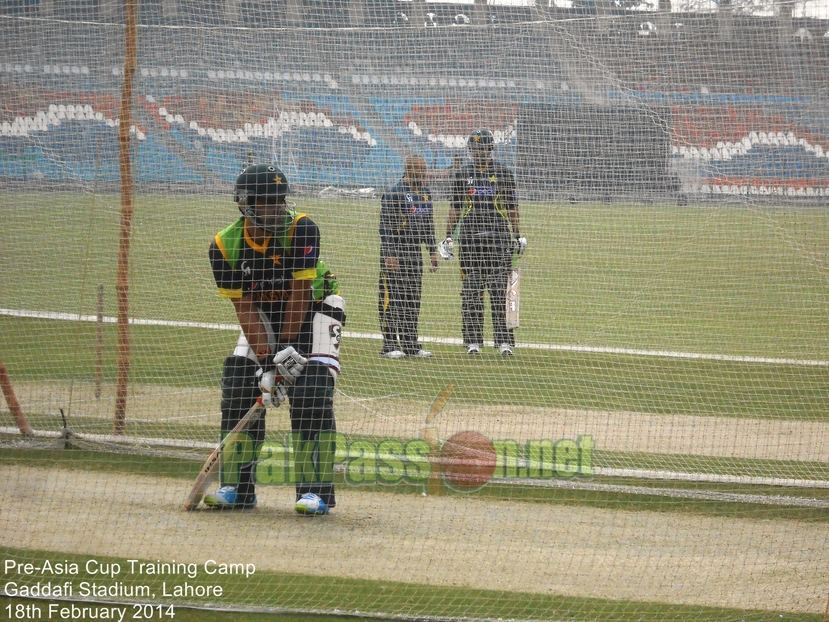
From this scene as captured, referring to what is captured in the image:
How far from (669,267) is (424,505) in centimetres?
291

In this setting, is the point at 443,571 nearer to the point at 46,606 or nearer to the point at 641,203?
the point at 46,606

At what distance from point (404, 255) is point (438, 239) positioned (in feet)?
1.04

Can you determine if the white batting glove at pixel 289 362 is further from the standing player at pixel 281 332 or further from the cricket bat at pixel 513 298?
the cricket bat at pixel 513 298

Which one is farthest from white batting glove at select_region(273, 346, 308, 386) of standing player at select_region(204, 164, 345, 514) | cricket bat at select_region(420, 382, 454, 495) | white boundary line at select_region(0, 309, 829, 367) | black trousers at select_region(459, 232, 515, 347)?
black trousers at select_region(459, 232, 515, 347)

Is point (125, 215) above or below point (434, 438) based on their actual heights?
above

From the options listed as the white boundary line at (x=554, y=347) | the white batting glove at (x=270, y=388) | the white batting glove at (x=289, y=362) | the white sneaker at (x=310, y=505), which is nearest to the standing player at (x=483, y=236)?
the white boundary line at (x=554, y=347)

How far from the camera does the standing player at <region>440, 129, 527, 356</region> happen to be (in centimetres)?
653

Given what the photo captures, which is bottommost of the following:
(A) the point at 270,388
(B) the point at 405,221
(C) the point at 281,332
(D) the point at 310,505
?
(D) the point at 310,505

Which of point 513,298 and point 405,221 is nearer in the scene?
point 405,221

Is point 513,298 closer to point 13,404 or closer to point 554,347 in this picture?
point 554,347

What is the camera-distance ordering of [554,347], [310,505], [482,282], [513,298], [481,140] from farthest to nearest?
[513,298], [554,347], [482,282], [481,140], [310,505]

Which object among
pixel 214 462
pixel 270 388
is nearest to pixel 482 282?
pixel 270 388

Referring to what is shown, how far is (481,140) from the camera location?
6.20 m

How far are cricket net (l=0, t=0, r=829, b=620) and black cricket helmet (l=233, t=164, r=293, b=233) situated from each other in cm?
141
